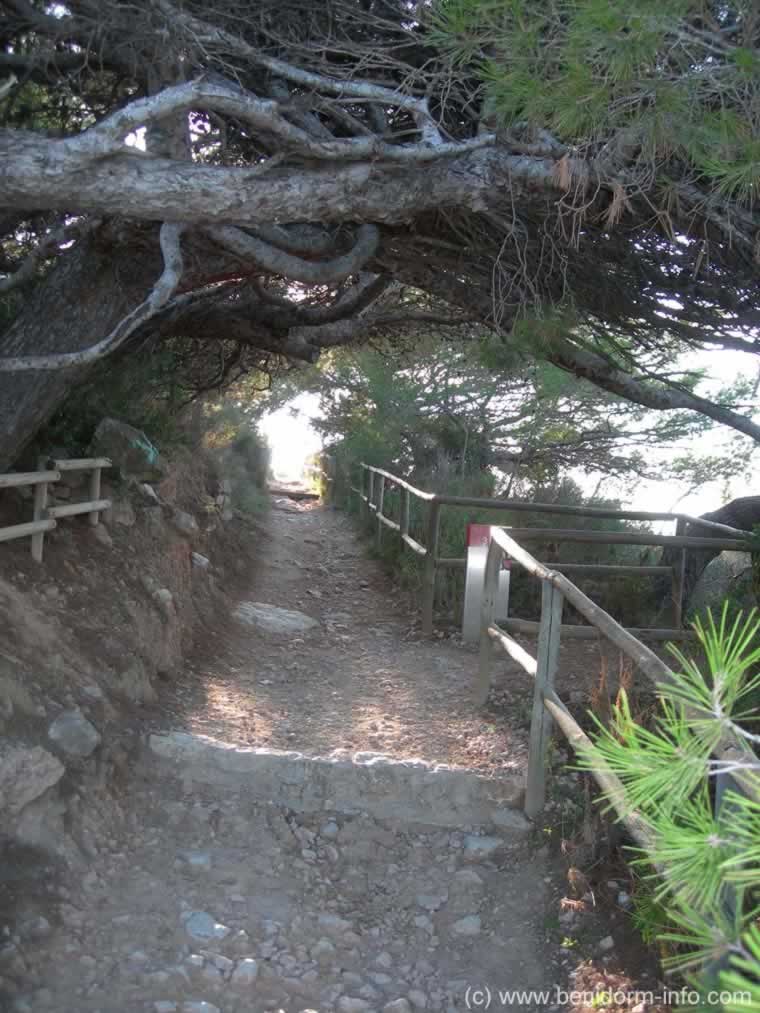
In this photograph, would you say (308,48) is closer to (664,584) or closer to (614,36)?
(614,36)

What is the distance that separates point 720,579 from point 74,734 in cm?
480

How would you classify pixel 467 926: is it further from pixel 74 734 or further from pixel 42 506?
pixel 42 506

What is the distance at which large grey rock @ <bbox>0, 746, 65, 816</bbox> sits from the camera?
11.0ft

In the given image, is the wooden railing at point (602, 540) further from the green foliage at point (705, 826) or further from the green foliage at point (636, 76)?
the green foliage at point (705, 826)

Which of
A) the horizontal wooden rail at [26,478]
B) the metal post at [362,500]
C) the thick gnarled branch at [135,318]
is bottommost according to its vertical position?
the metal post at [362,500]

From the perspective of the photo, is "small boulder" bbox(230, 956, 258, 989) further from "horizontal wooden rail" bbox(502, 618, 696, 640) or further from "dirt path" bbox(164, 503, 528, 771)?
"horizontal wooden rail" bbox(502, 618, 696, 640)

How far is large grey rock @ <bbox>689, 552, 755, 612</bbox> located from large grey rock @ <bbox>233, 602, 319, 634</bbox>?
3090mm

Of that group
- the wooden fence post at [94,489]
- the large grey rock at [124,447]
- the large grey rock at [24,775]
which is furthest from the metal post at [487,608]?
the large grey rock at [124,447]

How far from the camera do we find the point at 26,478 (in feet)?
15.5

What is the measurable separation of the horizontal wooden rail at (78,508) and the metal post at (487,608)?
8.08 ft

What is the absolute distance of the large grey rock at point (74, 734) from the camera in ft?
12.4

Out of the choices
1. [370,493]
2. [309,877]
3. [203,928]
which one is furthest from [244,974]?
[370,493]

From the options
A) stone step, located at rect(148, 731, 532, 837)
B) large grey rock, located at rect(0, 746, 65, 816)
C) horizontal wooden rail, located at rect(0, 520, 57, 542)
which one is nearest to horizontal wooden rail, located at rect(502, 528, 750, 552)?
stone step, located at rect(148, 731, 532, 837)

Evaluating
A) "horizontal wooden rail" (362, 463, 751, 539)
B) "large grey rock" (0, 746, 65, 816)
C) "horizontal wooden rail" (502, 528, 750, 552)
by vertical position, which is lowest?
"large grey rock" (0, 746, 65, 816)
